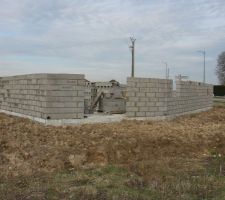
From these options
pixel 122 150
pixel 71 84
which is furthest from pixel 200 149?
pixel 71 84

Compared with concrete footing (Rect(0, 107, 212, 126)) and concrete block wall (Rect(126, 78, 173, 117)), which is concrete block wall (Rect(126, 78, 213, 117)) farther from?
concrete footing (Rect(0, 107, 212, 126))

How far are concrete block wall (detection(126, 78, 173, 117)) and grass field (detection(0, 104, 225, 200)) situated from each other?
127cm

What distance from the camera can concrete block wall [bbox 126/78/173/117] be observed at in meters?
13.5

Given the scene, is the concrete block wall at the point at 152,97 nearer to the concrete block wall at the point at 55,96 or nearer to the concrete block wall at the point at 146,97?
the concrete block wall at the point at 146,97

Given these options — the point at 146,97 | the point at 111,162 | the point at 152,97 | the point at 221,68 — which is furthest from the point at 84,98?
the point at 221,68

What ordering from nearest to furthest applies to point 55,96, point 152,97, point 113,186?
point 113,186, point 55,96, point 152,97

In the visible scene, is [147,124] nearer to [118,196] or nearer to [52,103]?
[52,103]

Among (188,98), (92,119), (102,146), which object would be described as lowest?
(102,146)

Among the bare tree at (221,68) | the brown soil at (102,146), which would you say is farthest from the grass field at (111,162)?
the bare tree at (221,68)

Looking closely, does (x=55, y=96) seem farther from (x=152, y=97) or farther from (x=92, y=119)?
(x=152, y=97)

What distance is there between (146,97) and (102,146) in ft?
16.4

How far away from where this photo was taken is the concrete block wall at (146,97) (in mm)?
13539

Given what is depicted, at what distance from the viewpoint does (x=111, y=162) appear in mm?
8328

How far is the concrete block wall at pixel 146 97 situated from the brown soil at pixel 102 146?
1.42 metres
